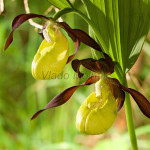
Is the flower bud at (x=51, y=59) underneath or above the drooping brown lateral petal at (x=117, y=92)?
above

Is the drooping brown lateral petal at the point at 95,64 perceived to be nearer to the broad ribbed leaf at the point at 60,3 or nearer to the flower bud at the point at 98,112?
the flower bud at the point at 98,112

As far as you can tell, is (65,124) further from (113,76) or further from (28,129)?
(113,76)

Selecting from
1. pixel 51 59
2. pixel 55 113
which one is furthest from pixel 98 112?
pixel 55 113

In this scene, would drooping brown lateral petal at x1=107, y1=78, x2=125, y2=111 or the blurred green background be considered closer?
drooping brown lateral petal at x1=107, y1=78, x2=125, y2=111

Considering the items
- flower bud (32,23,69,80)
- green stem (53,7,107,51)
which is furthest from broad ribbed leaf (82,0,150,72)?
flower bud (32,23,69,80)

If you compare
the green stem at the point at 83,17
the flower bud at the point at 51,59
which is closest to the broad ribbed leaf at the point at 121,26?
the green stem at the point at 83,17

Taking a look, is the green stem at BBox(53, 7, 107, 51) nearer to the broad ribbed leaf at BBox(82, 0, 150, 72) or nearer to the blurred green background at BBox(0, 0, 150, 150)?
the broad ribbed leaf at BBox(82, 0, 150, 72)

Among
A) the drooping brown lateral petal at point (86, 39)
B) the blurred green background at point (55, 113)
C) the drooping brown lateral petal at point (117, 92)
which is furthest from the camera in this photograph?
the blurred green background at point (55, 113)
